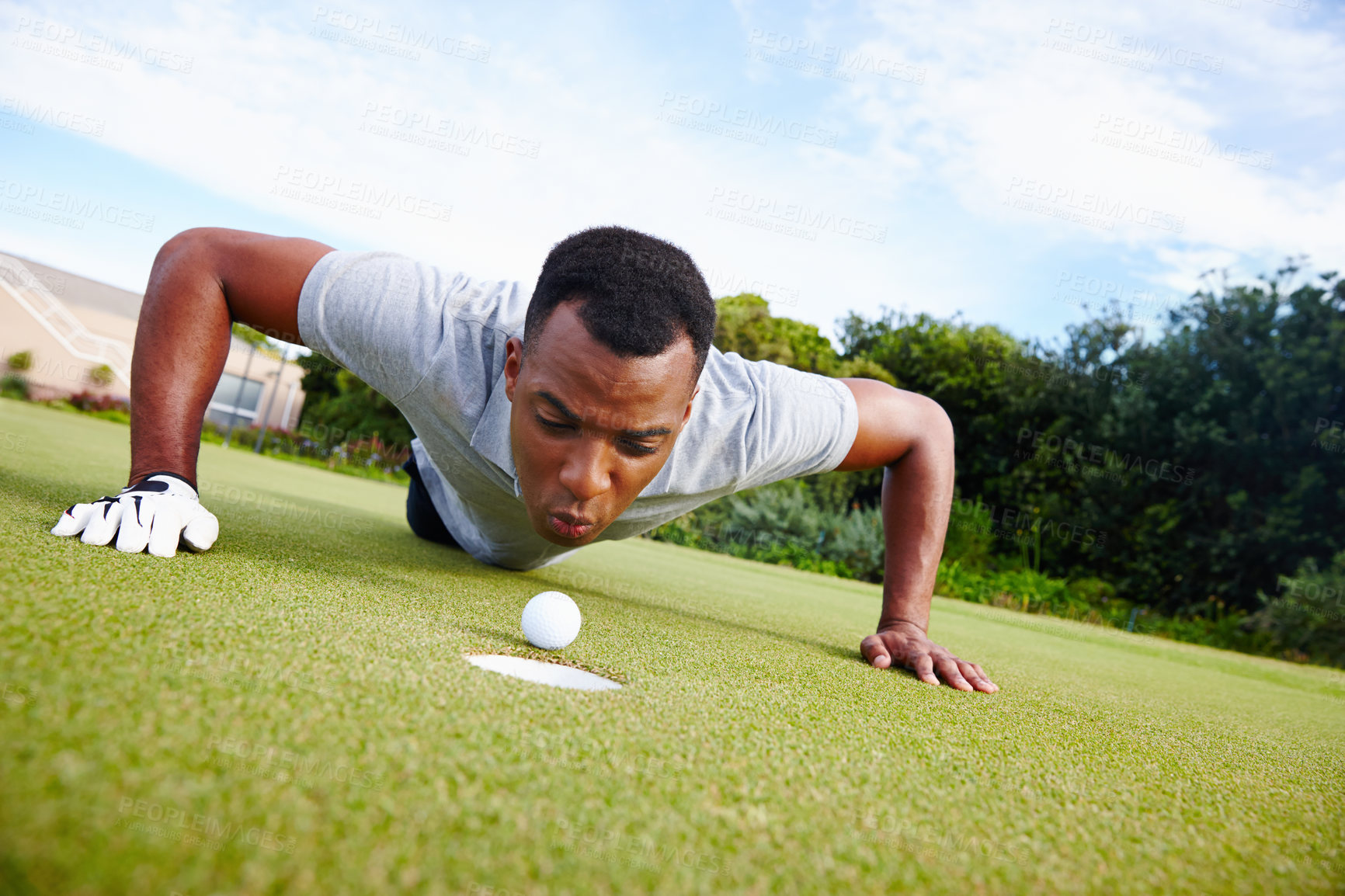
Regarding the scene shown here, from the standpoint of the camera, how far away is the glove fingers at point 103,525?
230cm

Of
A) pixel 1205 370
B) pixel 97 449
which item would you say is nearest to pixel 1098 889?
pixel 97 449

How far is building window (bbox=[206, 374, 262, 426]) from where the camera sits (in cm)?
3152

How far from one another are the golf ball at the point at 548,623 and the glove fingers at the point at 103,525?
127 cm

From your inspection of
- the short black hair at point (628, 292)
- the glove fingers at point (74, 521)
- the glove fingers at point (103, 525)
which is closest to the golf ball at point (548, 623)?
the short black hair at point (628, 292)

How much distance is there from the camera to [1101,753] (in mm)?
2158

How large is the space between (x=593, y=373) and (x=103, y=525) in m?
1.52

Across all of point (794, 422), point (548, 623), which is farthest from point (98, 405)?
point (548, 623)

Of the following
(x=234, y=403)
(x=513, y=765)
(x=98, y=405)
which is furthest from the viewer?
(x=234, y=403)

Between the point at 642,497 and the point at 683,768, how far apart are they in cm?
188

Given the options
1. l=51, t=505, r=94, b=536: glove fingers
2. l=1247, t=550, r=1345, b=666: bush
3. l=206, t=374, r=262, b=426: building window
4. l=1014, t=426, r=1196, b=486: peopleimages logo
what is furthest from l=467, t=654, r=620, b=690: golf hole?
l=206, t=374, r=262, b=426: building window

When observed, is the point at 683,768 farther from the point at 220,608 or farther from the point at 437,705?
the point at 220,608

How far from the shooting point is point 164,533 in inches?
93.8

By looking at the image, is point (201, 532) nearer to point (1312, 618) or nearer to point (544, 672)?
point (544, 672)

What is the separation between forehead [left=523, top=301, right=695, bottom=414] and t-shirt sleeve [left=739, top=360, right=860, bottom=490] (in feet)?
2.55
